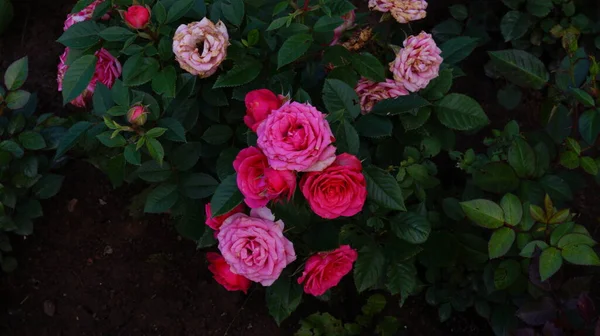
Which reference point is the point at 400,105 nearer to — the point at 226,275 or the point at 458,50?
the point at 458,50

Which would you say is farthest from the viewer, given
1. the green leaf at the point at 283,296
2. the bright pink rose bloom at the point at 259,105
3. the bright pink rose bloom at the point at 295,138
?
the green leaf at the point at 283,296

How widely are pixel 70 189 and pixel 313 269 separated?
1.18 m

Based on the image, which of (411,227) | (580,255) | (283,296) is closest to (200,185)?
(283,296)

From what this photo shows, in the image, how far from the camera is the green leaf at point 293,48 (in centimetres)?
136

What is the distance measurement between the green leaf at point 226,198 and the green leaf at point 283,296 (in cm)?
35

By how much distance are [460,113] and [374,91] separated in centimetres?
25

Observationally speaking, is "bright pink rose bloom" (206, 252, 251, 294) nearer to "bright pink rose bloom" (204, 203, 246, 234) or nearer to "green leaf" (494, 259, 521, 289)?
"bright pink rose bloom" (204, 203, 246, 234)

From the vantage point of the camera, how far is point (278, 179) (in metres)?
1.16

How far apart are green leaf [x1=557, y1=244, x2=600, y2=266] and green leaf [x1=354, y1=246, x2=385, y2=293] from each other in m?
0.47

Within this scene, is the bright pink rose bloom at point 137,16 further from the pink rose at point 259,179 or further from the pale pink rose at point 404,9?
the pale pink rose at point 404,9

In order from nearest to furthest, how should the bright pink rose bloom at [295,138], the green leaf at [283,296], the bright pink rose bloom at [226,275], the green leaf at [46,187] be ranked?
the bright pink rose bloom at [295,138], the bright pink rose bloom at [226,275], the green leaf at [283,296], the green leaf at [46,187]

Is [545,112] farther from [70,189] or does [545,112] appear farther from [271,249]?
[70,189]

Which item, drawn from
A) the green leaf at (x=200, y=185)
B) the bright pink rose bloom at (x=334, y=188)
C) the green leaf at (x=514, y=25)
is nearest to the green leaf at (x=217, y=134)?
the green leaf at (x=200, y=185)

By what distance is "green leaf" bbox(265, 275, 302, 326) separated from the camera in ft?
5.11
